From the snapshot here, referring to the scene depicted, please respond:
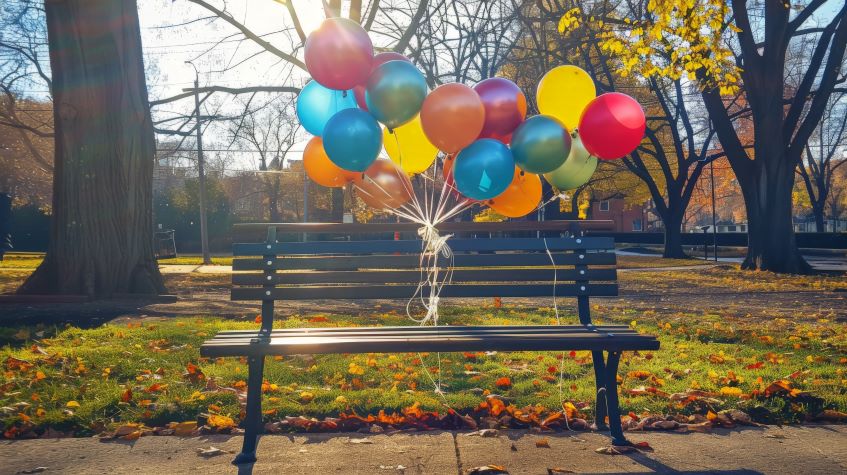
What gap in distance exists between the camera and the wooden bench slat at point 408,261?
3.62 m

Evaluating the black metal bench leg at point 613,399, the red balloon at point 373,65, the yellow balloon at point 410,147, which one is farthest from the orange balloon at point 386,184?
the black metal bench leg at point 613,399

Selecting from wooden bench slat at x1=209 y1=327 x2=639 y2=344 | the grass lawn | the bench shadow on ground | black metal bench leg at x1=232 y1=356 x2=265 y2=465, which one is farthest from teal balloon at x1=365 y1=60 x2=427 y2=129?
the bench shadow on ground

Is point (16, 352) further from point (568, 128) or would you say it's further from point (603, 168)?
point (603, 168)

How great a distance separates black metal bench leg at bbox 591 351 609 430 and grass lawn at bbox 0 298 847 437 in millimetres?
236

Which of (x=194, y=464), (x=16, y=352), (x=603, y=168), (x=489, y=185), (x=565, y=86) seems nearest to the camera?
(x=194, y=464)

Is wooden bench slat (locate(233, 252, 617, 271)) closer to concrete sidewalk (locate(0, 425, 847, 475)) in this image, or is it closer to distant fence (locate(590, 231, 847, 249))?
concrete sidewalk (locate(0, 425, 847, 475))

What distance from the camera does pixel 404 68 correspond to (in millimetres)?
3727

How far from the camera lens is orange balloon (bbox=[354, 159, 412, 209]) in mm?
4148

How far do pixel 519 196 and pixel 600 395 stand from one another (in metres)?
1.46

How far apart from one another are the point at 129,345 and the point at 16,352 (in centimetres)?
81

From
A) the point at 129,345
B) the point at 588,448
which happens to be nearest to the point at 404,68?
the point at 588,448

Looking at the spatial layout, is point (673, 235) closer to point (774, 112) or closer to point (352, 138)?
point (774, 112)

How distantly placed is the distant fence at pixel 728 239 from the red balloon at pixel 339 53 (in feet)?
68.6

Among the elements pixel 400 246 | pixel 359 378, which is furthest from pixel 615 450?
pixel 359 378
